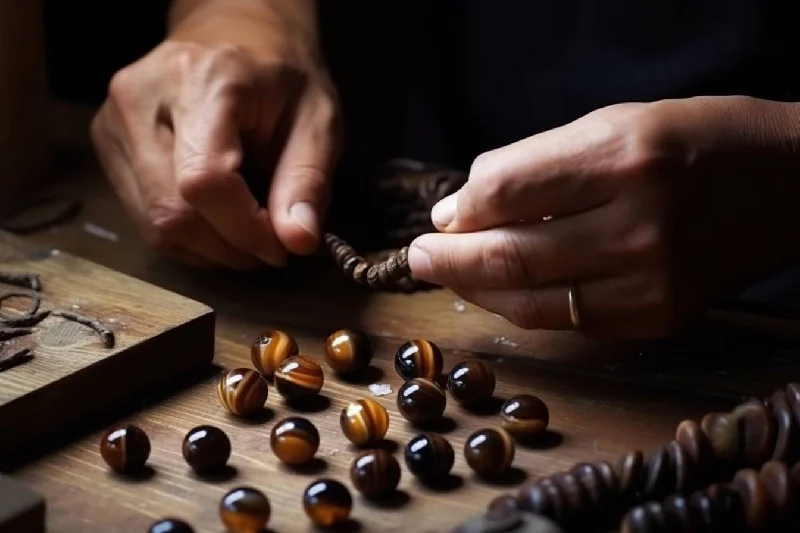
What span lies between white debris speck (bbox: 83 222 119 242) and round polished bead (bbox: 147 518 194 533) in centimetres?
55

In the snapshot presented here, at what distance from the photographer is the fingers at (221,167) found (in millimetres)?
950

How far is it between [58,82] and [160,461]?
1.12 m

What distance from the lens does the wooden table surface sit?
69cm

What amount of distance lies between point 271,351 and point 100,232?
1.22 feet

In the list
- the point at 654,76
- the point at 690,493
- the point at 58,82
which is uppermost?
the point at 654,76

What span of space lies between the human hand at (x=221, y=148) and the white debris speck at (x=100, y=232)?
0.07 m

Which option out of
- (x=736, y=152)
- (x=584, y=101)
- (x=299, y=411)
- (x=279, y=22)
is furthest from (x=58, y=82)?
(x=736, y=152)

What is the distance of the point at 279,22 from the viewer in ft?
3.69

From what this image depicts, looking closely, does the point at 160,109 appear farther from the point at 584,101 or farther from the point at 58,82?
the point at 58,82

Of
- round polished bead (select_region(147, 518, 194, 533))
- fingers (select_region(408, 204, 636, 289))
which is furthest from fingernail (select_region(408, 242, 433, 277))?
round polished bead (select_region(147, 518, 194, 533))

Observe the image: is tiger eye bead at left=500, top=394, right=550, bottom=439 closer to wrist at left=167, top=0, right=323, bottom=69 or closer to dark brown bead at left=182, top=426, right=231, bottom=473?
dark brown bead at left=182, top=426, right=231, bottom=473

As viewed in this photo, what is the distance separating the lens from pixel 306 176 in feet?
3.27

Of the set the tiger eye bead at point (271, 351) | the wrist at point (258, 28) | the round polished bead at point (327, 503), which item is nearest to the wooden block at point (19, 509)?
the round polished bead at point (327, 503)

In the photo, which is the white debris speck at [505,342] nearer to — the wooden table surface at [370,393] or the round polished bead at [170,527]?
the wooden table surface at [370,393]
